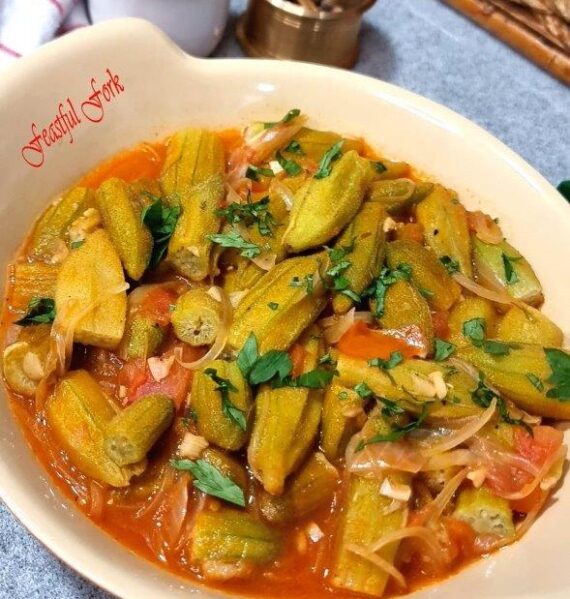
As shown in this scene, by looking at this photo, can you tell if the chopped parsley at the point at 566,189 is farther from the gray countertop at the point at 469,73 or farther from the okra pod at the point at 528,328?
the okra pod at the point at 528,328

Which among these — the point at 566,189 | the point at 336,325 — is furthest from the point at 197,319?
the point at 566,189

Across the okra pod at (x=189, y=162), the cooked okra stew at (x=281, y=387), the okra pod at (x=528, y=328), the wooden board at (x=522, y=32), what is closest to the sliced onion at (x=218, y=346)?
the cooked okra stew at (x=281, y=387)

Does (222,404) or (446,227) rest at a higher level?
(446,227)

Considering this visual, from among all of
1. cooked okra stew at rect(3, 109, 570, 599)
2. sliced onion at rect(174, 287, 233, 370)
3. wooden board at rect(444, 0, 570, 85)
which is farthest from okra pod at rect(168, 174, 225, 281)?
wooden board at rect(444, 0, 570, 85)

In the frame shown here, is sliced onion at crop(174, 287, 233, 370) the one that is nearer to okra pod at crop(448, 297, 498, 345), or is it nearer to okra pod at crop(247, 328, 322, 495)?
okra pod at crop(247, 328, 322, 495)

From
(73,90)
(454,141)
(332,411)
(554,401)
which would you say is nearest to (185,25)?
(73,90)

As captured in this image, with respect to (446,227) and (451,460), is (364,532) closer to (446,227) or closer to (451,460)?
(451,460)

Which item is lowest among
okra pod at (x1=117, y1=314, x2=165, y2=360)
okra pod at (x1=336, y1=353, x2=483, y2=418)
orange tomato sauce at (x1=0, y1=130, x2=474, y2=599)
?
orange tomato sauce at (x1=0, y1=130, x2=474, y2=599)
